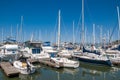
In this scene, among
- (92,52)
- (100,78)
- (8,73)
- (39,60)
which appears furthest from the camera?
(92,52)

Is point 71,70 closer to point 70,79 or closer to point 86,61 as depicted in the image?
point 70,79

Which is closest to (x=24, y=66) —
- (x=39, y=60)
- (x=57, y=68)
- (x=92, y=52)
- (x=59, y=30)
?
(x=57, y=68)

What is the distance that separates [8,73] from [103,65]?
1780 cm

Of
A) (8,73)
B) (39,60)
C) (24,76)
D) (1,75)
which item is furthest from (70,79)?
(39,60)

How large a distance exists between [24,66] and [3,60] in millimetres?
9922

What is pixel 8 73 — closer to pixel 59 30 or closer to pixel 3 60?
pixel 3 60

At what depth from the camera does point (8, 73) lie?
21.2 meters

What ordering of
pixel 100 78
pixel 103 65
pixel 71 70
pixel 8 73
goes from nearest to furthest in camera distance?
pixel 8 73
pixel 100 78
pixel 71 70
pixel 103 65

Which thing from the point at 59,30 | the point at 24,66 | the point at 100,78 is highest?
the point at 59,30

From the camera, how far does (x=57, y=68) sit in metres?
28.2

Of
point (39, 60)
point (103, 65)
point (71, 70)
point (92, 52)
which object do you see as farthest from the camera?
point (92, 52)

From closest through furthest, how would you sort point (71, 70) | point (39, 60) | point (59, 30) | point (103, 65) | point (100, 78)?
point (100, 78)
point (71, 70)
point (103, 65)
point (39, 60)
point (59, 30)

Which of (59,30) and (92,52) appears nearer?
(92,52)

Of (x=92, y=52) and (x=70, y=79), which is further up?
(x=92, y=52)
